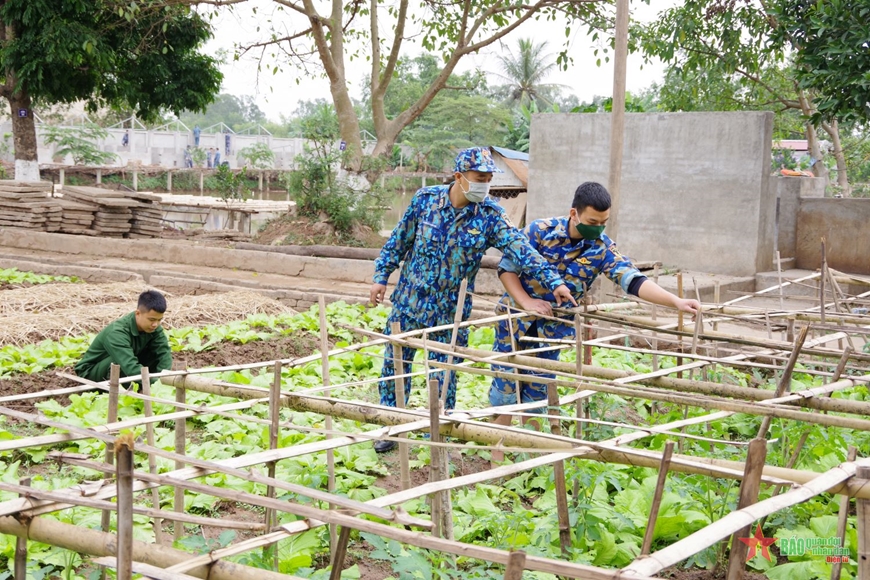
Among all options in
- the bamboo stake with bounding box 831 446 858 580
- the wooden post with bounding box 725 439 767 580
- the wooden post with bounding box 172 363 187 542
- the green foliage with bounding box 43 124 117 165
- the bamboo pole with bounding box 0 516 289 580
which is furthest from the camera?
the green foliage with bounding box 43 124 117 165

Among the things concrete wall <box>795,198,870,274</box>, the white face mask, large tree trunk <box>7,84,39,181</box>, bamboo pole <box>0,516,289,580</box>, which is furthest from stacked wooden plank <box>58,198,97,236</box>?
bamboo pole <box>0,516,289,580</box>

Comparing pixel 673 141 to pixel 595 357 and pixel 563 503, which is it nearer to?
pixel 595 357

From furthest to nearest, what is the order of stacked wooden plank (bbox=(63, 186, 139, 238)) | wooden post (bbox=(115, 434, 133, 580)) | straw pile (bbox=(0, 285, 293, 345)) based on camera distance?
stacked wooden plank (bbox=(63, 186, 139, 238))
straw pile (bbox=(0, 285, 293, 345))
wooden post (bbox=(115, 434, 133, 580))

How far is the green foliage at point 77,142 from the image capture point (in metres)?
28.4

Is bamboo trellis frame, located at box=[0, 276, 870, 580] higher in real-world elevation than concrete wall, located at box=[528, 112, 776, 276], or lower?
lower

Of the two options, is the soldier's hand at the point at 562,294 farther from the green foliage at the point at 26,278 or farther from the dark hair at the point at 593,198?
the green foliage at the point at 26,278

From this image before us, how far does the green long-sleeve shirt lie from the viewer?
4.71m

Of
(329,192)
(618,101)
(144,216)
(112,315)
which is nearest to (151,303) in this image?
(112,315)

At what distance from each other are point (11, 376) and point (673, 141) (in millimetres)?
8899

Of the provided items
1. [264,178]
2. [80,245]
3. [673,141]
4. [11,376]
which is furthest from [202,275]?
[264,178]

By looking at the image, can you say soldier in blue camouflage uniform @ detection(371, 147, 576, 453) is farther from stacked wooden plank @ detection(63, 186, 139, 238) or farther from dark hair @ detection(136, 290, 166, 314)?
stacked wooden plank @ detection(63, 186, 139, 238)

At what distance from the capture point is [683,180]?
38.8 ft

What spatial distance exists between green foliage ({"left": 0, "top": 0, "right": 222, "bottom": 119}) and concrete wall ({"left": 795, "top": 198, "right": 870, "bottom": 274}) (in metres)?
10.00

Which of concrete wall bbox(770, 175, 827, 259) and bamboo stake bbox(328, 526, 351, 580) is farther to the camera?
concrete wall bbox(770, 175, 827, 259)
